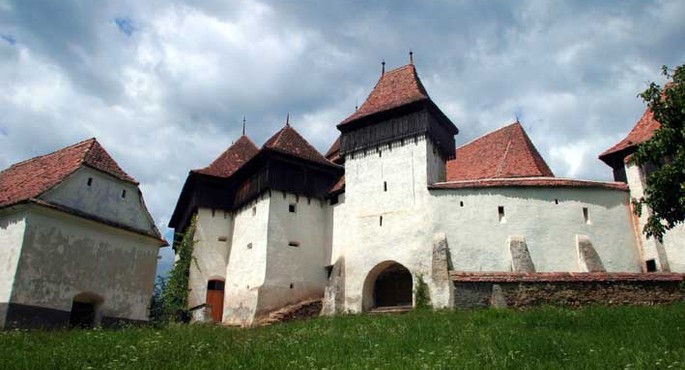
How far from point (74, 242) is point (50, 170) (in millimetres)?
3083

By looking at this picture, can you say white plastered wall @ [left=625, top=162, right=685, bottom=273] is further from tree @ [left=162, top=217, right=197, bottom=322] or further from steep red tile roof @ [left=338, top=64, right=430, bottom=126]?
tree @ [left=162, top=217, right=197, bottom=322]

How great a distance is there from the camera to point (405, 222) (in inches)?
842

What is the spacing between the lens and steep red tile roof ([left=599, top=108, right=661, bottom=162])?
20.3m

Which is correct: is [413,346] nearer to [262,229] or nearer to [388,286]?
[388,286]

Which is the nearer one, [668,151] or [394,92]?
[668,151]

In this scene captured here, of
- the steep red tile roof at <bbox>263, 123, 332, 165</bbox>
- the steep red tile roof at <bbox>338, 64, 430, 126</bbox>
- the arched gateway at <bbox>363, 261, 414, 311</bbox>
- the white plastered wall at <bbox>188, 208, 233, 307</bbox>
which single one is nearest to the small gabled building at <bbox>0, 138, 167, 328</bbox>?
the white plastered wall at <bbox>188, 208, 233, 307</bbox>

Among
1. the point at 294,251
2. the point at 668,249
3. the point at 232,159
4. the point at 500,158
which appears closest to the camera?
the point at 668,249

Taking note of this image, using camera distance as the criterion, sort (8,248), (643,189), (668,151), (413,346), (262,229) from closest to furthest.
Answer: (413,346)
(668,151)
(8,248)
(643,189)
(262,229)

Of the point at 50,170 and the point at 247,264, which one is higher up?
the point at 50,170

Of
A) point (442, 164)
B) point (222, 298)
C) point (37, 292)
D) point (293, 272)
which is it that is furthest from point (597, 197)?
point (37, 292)

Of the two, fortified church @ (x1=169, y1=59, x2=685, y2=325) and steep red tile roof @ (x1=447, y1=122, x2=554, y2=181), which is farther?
steep red tile roof @ (x1=447, y1=122, x2=554, y2=181)

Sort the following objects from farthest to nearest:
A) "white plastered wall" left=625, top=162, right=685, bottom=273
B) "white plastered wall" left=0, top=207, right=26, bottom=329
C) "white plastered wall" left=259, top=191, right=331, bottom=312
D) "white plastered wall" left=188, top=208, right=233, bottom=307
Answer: "white plastered wall" left=188, top=208, right=233, bottom=307 < "white plastered wall" left=259, top=191, right=331, bottom=312 < "white plastered wall" left=625, top=162, right=685, bottom=273 < "white plastered wall" left=0, top=207, right=26, bottom=329

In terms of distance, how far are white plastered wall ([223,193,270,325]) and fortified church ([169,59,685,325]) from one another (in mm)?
87

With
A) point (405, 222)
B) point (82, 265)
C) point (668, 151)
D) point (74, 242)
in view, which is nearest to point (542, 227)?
point (405, 222)
